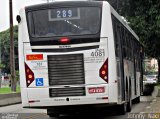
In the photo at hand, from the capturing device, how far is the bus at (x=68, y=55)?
14250 millimetres

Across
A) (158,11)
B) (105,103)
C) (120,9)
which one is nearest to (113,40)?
(105,103)

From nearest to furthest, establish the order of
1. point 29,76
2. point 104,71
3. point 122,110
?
point 104,71 < point 29,76 < point 122,110

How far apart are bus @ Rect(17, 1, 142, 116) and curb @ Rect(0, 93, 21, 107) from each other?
1600 cm

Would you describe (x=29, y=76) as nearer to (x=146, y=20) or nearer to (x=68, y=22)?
(x=68, y=22)

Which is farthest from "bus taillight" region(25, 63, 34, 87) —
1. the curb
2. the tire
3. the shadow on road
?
the curb

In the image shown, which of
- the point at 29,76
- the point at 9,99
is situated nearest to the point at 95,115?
the point at 29,76

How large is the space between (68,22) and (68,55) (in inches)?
38.6

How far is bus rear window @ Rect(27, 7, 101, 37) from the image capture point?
14.5 metres

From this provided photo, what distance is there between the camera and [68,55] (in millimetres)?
14367

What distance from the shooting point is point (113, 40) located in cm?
1453

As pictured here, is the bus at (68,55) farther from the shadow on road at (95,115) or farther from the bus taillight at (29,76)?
the shadow on road at (95,115)

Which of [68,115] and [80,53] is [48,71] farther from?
[68,115]

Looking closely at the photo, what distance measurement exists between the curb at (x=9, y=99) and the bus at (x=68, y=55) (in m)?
16.0

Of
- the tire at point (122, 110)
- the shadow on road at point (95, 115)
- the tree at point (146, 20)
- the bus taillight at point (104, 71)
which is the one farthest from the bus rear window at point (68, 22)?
the tree at point (146, 20)
